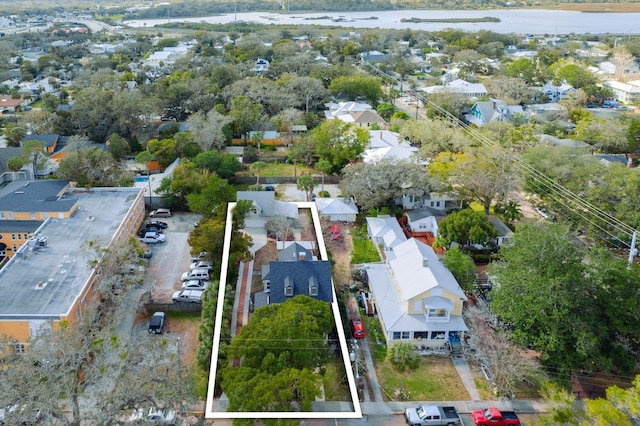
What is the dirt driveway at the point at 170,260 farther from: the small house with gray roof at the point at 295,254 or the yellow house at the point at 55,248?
the small house with gray roof at the point at 295,254

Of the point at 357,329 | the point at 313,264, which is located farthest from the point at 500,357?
Answer: the point at 313,264

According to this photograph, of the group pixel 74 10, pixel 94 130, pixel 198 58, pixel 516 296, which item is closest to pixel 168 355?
pixel 516 296

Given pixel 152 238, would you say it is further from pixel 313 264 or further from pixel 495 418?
pixel 495 418

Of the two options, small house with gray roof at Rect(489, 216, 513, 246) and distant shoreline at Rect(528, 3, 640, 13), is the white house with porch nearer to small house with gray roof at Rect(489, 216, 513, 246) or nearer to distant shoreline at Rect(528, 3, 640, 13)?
small house with gray roof at Rect(489, 216, 513, 246)

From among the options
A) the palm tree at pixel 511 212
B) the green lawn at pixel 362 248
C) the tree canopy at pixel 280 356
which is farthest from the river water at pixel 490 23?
the tree canopy at pixel 280 356

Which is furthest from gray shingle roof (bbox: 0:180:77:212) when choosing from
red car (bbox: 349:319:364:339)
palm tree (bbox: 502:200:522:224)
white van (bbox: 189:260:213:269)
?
palm tree (bbox: 502:200:522:224)
